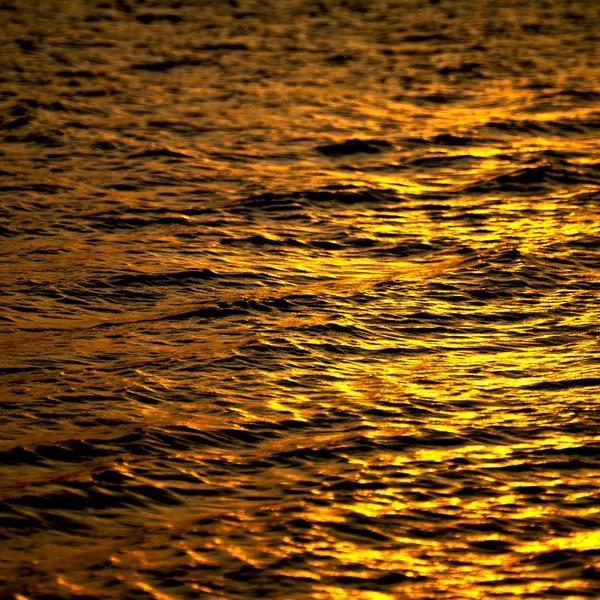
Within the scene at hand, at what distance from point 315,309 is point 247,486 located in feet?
11.2

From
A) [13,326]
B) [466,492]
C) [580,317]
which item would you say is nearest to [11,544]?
[466,492]

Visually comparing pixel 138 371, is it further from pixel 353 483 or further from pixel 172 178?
pixel 172 178

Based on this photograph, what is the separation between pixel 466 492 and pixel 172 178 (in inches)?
337

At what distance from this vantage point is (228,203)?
562 inches

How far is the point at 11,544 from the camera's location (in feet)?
22.9

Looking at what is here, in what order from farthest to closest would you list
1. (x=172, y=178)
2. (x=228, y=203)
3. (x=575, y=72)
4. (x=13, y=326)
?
(x=575, y=72) → (x=172, y=178) → (x=228, y=203) → (x=13, y=326)

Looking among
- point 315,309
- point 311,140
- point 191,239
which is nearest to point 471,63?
point 311,140

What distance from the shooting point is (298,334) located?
33.9 ft

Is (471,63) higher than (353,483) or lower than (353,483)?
higher

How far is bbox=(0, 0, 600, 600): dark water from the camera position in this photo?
7.06 meters

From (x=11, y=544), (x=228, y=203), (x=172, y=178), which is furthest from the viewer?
(x=172, y=178)

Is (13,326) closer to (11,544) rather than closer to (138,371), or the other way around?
(138,371)

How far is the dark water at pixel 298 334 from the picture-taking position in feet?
23.2

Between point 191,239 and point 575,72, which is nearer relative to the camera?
point 191,239
